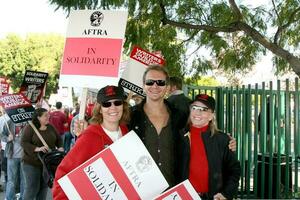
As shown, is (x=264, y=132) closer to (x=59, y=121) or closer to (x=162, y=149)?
(x=162, y=149)

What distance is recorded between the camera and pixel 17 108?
8898mm

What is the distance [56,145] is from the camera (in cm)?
913

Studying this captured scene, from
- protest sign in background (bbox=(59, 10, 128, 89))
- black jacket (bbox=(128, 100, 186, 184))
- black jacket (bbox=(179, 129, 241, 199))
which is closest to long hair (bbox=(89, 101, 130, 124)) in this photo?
black jacket (bbox=(128, 100, 186, 184))

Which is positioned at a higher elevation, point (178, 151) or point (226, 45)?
point (226, 45)

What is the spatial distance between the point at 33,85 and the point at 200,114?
25.4 feet

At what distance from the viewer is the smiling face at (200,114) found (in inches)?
177

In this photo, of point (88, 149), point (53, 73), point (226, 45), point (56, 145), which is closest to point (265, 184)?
point (226, 45)

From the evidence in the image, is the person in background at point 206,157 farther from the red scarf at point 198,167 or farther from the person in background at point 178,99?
the person in background at point 178,99

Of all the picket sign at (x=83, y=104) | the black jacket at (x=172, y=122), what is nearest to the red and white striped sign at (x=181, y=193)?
the black jacket at (x=172, y=122)

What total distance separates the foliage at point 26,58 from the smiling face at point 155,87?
5914cm

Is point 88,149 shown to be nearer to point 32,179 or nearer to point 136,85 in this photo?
point 136,85

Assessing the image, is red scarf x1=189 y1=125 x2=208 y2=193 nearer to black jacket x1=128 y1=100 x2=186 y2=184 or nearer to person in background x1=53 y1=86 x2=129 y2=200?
black jacket x1=128 y1=100 x2=186 y2=184

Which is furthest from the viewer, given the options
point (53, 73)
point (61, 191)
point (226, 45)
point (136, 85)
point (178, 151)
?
point (53, 73)

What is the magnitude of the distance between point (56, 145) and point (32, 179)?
760 millimetres
